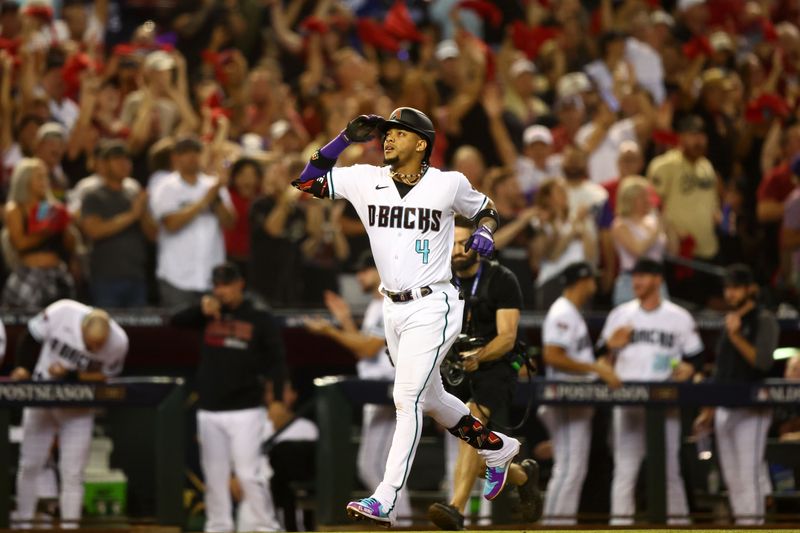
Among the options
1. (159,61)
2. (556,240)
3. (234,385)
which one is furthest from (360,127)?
(159,61)

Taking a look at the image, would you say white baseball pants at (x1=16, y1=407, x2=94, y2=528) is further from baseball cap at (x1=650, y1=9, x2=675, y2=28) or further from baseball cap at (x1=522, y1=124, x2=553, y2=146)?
baseball cap at (x1=650, y1=9, x2=675, y2=28)

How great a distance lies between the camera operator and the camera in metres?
8.07

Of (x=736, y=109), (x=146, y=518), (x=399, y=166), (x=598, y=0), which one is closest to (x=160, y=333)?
(x=146, y=518)

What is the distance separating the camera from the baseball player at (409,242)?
23.3 feet

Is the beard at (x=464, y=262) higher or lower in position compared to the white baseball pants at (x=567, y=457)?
higher

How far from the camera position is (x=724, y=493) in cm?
1012

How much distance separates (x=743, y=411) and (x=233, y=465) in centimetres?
347

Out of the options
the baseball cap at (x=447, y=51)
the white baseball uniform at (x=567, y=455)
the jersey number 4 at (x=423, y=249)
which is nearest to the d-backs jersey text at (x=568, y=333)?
the white baseball uniform at (x=567, y=455)

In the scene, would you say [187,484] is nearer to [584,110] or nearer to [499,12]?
[584,110]

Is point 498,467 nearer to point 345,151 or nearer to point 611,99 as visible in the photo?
point 345,151

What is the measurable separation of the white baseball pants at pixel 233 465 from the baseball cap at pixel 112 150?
2115mm

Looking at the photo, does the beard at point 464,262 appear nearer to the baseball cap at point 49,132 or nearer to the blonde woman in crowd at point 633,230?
the blonde woman in crowd at point 633,230

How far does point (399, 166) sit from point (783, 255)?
621 centimetres

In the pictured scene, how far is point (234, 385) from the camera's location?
10.6 m
